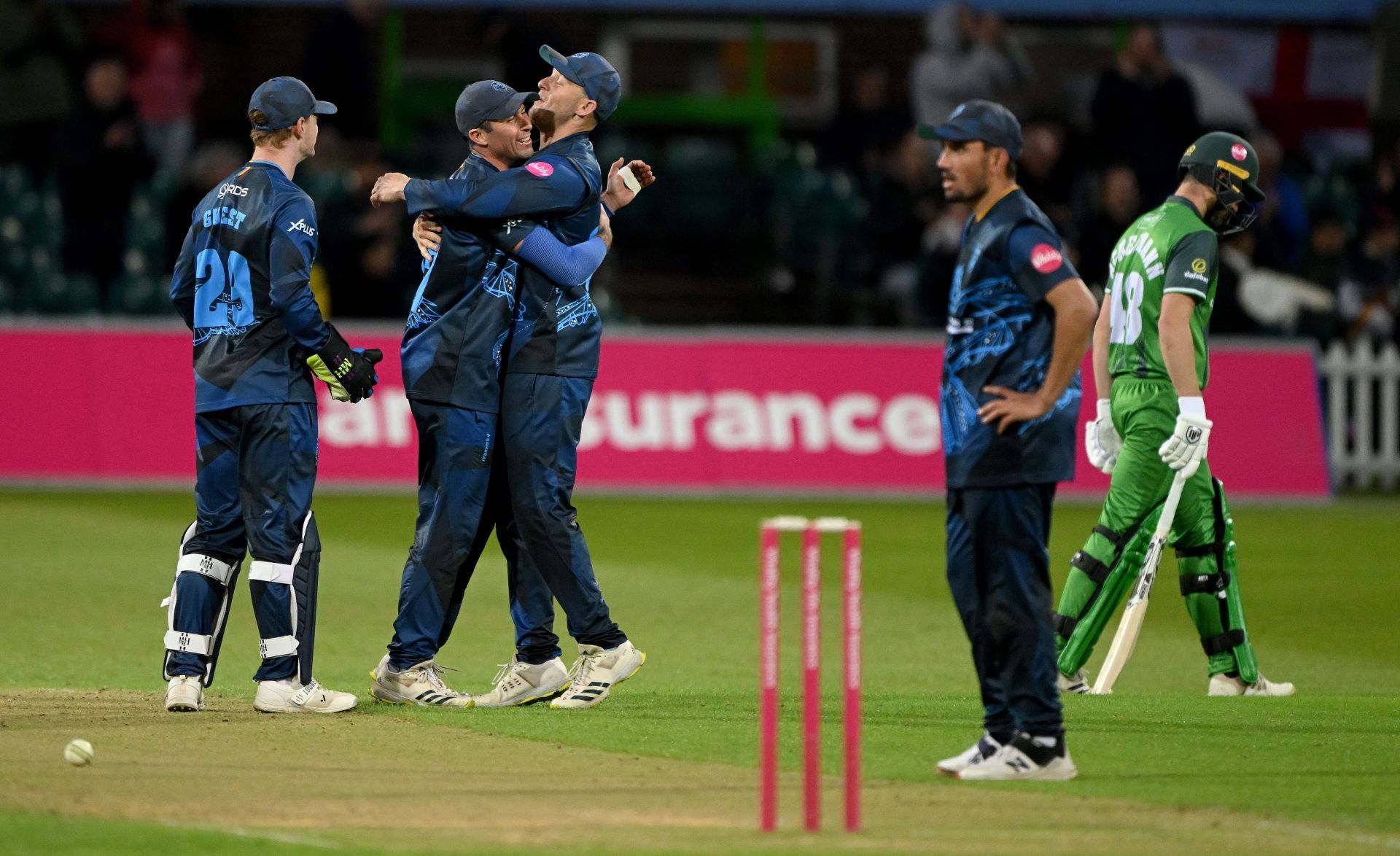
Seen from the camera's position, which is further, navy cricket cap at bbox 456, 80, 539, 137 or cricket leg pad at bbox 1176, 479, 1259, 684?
cricket leg pad at bbox 1176, 479, 1259, 684

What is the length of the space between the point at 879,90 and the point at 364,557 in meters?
11.5

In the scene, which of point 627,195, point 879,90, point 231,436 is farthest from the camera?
point 879,90

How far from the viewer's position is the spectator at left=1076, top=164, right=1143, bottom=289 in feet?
67.7

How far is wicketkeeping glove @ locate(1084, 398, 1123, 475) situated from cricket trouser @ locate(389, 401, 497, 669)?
3028 mm

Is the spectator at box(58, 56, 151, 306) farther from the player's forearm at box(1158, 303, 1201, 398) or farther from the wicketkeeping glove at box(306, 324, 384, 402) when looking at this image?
the player's forearm at box(1158, 303, 1201, 398)

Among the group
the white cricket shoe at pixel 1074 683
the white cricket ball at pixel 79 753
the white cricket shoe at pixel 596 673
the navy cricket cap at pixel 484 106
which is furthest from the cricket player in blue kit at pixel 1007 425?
the white cricket ball at pixel 79 753

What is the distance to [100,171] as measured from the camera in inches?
819

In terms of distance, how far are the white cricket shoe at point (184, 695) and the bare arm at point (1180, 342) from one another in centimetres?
444

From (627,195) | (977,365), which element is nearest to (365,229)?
(627,195)

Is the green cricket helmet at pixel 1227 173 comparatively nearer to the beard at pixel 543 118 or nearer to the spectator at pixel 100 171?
the beard at pixel 543 118

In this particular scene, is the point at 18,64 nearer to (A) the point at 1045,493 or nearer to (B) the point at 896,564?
(B) the point at 896,564

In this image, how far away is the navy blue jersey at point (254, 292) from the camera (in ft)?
27.3

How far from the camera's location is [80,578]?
13500 millimetres

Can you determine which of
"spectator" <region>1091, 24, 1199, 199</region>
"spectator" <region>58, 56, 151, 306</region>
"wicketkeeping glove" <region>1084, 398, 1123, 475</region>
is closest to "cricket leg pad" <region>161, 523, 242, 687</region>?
"wicketkeeping glove" <region>1084, 398, 1123, 475</region>
